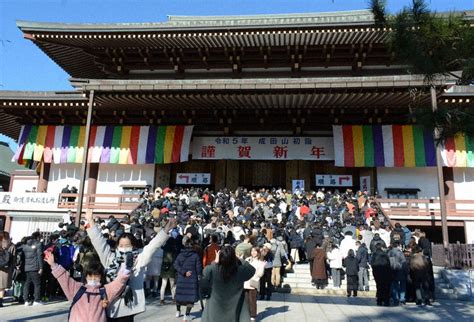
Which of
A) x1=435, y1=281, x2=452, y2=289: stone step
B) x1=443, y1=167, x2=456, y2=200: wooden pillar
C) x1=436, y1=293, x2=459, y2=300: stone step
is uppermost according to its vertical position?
x1=443, y1=167, x2=456, y2=200: wooden pillar

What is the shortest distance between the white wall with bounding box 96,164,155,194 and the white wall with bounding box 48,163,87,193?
1252 mm

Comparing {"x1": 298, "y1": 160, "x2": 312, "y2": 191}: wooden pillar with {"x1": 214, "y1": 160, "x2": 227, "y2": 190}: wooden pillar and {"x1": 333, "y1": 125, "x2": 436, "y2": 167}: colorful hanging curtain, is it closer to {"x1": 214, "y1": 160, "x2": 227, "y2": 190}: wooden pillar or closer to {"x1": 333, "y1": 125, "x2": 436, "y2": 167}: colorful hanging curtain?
{"x1": 333, "y1": 125, "x2": 436, "y2": 167}: colorful hanging curtain

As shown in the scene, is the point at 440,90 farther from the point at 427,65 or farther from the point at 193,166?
the point at 193,166

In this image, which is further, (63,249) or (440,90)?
(440,90)

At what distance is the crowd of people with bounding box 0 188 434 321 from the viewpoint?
3.63m

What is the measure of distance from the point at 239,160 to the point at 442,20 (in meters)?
14.2

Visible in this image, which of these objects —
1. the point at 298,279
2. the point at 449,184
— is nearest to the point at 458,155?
the point at 449,184

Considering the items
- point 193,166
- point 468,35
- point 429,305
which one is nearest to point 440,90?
point 429,305

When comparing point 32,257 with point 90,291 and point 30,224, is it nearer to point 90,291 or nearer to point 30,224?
point 90,291

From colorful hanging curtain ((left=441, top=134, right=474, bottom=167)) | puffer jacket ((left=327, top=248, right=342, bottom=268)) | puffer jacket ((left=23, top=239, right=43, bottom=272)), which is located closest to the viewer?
puffer jacket ((left=23, top=239, right=43, bottom=272))

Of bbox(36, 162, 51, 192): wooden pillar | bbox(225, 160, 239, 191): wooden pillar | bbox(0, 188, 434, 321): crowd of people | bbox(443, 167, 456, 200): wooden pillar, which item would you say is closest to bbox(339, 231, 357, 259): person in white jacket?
bbox(0, 188, 434, 321): crowd of people

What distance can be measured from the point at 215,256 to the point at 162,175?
1176cm

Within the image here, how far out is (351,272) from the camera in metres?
9.98

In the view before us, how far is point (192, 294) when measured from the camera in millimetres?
6656
